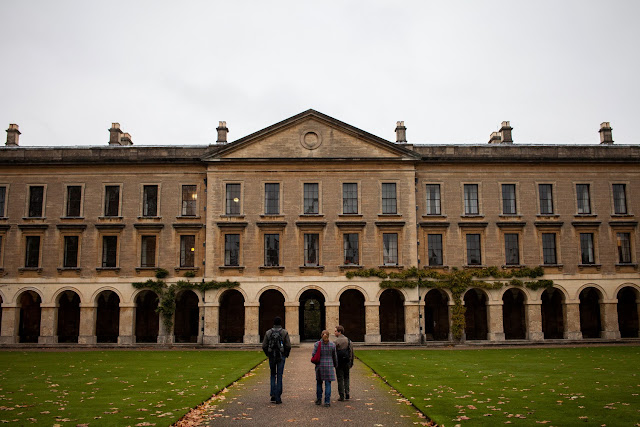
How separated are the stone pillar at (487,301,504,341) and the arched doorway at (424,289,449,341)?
3062 millimetres

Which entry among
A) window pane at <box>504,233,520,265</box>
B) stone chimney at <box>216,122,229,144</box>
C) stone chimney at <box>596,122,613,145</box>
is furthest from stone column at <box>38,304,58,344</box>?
stone chimney at <box>596,122,613,145</box>

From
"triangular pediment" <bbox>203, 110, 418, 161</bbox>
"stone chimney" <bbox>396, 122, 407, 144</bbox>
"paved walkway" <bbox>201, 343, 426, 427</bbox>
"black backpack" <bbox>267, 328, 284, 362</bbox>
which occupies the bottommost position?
"paved walkway" <bbox>201, 343, 426, 427</bbox>

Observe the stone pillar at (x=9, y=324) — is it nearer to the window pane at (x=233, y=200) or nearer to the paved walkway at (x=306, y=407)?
the window pane at (x=233, y=200)

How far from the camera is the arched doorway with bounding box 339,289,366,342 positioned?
120ft

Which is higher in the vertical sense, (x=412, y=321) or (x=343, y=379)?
(x=412, y=321)

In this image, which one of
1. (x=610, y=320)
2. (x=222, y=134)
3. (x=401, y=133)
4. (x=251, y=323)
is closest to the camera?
(x=251, y=323)

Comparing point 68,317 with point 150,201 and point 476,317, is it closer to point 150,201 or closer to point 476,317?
point 150,201

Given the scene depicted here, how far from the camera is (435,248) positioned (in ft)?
115

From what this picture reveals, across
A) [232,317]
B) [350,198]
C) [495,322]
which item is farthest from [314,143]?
[495,322]

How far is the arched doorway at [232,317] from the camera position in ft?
Result: 119

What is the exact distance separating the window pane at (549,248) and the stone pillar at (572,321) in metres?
2.88

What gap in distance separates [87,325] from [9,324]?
4.77m

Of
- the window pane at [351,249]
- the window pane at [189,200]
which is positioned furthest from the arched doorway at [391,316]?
the window pane at [189,200]

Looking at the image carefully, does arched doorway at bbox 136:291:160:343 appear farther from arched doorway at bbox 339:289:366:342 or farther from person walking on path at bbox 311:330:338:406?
person walking on path at bbox 311:330:338:406
